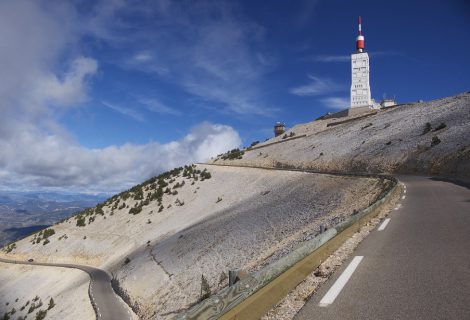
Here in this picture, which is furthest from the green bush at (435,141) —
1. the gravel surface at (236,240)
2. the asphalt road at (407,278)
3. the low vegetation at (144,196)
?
the asphalt road at (407,278)

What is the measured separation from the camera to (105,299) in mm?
26938

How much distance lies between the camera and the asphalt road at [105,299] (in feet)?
76.4

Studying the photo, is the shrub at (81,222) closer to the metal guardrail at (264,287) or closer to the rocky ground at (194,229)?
the rocky ground at (194,229)

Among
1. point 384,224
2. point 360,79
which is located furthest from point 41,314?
point 360,79

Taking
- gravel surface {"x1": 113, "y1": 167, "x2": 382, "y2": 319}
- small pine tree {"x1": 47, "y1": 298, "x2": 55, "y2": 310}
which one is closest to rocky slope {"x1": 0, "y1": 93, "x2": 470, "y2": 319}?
gravel surface {"x1": 113, "y1": 167, "x2": 382, "y2": 319}

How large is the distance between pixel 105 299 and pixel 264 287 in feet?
79.5

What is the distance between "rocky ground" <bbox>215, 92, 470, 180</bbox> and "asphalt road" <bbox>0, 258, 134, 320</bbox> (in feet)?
89.9

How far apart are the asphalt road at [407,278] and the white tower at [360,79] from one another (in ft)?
277

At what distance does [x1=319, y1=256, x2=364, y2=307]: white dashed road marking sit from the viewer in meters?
5.77

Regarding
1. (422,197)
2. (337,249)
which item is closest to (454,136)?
(422,197)

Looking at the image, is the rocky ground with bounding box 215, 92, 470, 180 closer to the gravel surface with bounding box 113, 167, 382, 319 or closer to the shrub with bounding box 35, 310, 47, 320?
the gravel surface with bounding box 113, 167, 382, 319

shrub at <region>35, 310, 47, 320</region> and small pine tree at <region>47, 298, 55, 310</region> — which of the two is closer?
shrub at <region>35, 310, 47, 320</region>

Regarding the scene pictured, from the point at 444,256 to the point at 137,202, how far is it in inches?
1947

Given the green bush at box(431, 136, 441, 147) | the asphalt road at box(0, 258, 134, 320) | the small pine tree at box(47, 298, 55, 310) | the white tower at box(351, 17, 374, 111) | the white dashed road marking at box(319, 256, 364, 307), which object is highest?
the white tower at box(351, 17, 374, 111)
